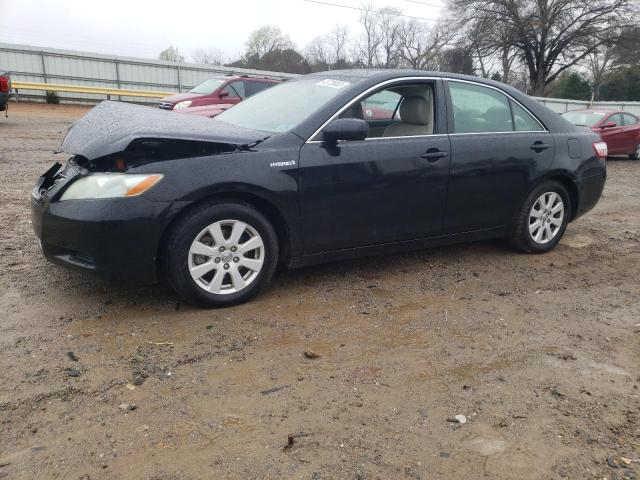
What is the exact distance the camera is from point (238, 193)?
11.8 feet

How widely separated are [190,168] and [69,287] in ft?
4.31

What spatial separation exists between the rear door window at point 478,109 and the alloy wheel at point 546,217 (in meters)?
0.78

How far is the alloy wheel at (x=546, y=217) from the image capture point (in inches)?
202

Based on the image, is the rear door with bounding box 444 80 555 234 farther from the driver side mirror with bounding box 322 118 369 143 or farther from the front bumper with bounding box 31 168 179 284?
the front bumper with bounding box 31 168 179 284

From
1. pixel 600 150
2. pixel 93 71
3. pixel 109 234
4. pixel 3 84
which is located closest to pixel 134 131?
pixel 109 234

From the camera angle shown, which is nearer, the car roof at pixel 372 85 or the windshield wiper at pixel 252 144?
the windshield wiper at pixel 252 144

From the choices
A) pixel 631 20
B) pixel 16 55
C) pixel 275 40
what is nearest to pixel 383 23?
pixel 275 40

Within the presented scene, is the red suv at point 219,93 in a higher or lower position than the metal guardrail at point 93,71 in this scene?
lower

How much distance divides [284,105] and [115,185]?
161 cm

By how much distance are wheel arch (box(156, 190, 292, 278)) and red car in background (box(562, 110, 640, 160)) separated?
12.0m

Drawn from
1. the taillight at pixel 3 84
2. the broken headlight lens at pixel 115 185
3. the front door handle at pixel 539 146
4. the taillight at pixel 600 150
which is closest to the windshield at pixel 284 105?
the broken headlight lens at pixel 115 185

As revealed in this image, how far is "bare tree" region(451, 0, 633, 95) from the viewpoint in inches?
1617

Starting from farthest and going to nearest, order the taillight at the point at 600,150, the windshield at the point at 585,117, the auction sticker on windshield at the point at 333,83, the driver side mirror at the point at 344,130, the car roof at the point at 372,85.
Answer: the windshield at the point at 585,117
the taillight at the point at 600,150
the auction sticker on windshield at the point at 333,83
the car roof at the point at 372,85
the driver side mirror at the point at 344,130

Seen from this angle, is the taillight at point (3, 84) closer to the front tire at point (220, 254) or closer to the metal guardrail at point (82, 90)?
the metal guardrail at point (82, 90)
